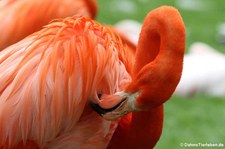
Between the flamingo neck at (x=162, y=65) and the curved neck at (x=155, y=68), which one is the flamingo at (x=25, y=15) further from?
the flamingo neck at (x=162, y=65)

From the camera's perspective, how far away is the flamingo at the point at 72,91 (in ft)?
9.21

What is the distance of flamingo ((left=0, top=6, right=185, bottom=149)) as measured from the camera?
281 cm

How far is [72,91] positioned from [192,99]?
7.80 ft

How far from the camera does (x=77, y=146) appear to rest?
289 centimetres

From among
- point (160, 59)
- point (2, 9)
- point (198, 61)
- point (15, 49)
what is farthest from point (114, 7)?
point (160, 59)

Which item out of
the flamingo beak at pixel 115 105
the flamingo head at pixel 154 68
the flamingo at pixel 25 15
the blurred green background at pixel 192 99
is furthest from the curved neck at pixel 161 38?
the blurred green background at pixel 192 99

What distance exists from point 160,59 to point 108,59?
41 cm

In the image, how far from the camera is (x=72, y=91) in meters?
2.85

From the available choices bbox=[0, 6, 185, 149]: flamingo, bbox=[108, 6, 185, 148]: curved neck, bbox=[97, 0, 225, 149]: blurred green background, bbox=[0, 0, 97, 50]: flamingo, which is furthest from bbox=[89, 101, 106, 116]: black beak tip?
bbox=[97, 0, 225, 149]: blurred green background

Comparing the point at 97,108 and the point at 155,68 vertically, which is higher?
the point at 155,68

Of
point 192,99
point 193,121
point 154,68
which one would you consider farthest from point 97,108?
point 192,99

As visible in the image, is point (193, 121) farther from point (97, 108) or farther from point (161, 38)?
point (161, 38)

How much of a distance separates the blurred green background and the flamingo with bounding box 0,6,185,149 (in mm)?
1436

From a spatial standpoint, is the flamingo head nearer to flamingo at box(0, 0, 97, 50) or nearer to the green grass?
flamingo at box(0, 0, 97, 50)
